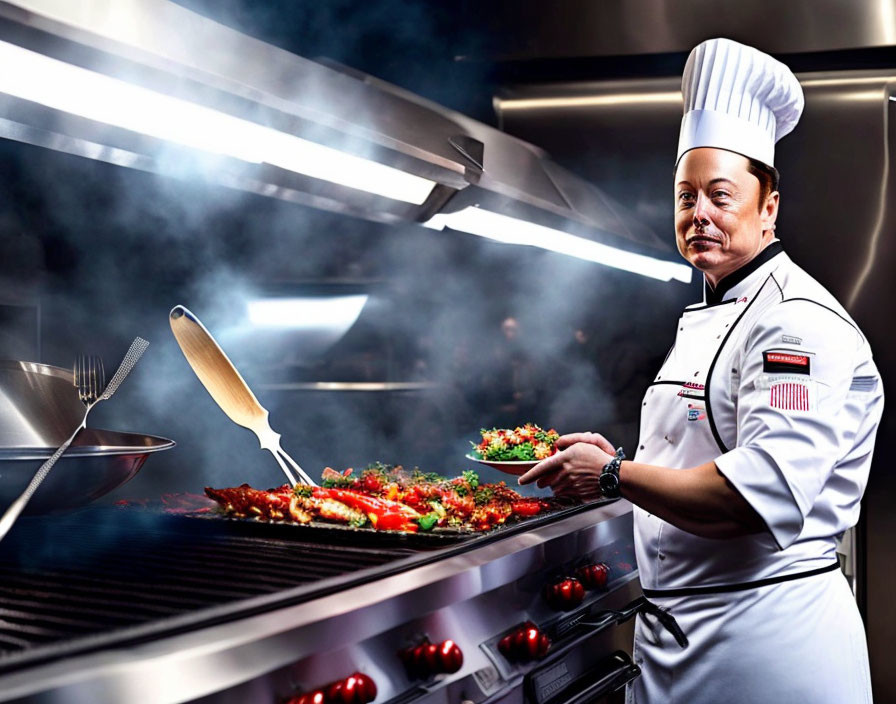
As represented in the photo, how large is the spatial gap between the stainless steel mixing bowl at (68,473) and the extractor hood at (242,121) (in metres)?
0.60

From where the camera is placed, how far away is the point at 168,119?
1572 millimetres

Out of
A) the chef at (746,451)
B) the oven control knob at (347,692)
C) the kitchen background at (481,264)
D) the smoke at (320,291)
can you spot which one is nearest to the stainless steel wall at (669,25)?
the kitchen background at (481,264)

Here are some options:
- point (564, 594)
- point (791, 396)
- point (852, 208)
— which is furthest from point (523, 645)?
point (852, 208)

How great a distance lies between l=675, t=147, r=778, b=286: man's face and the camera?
169cm

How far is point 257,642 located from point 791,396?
978mm

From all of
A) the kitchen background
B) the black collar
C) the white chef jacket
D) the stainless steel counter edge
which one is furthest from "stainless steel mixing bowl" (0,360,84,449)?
the black collar

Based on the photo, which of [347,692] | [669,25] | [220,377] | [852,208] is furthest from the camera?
[669,25]

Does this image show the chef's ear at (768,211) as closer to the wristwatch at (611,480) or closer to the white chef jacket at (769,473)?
the white chef jacket at (769,473)

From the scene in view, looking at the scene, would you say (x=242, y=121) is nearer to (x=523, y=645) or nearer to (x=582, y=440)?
(x=582, y=440)

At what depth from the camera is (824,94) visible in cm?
354

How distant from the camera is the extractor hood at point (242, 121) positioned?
4.22 feet

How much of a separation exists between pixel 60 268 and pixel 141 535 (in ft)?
2.91

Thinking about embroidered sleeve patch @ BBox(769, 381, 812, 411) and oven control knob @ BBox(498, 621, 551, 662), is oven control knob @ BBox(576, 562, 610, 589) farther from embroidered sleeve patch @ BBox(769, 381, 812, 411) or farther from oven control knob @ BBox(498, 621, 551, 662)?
embroidered sleeve patch @ BBox(769, 381, 812, 411)

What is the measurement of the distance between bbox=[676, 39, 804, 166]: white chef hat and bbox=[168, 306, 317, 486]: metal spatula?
1313 millimetres
